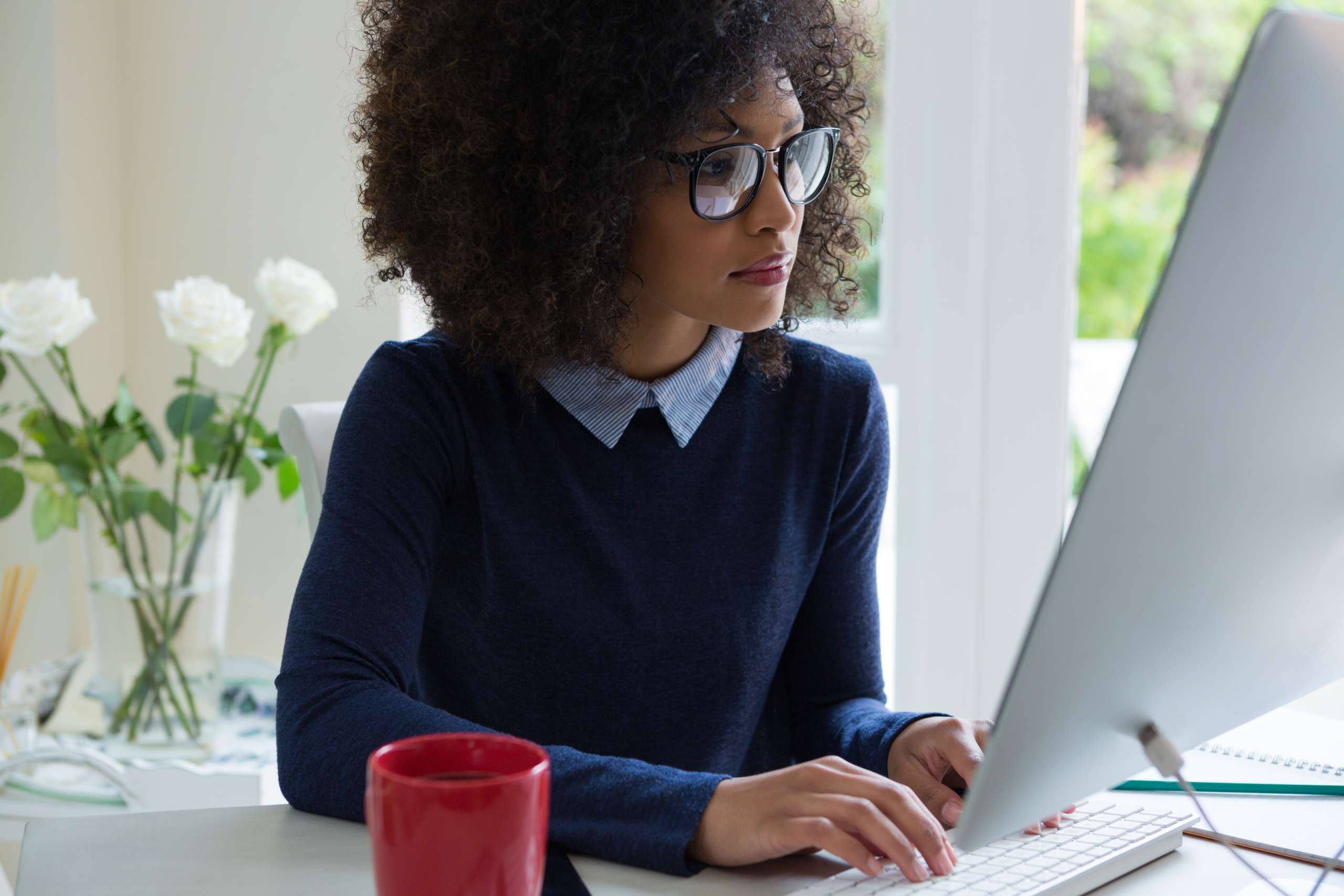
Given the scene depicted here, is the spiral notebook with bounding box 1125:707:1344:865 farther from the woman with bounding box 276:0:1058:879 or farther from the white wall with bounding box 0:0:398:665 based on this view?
the white wall with bounding box 0:0:398:665

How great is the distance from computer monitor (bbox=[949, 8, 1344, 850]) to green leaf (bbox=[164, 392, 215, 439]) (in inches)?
54.0

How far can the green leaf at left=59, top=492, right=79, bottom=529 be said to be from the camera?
1.65 meters

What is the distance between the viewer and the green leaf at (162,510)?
63.9 inches

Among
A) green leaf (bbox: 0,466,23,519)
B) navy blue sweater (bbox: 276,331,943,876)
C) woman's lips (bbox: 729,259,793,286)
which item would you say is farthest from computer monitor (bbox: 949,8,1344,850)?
green leaf (bbox: 0,466,23,519)

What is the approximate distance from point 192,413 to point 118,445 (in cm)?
10

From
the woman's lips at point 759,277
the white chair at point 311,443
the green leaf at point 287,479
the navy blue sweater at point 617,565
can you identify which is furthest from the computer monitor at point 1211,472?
the green leaf at point 287,479

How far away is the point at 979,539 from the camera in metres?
2.13

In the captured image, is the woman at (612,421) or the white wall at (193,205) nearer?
the woman at (612,421)

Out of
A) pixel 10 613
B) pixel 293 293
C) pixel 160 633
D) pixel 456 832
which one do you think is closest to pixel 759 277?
pixel 456 832

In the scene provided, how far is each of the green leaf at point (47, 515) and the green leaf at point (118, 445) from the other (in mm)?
93

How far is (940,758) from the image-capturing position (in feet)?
3.05

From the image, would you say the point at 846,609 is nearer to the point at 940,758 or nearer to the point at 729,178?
the point at 940,758

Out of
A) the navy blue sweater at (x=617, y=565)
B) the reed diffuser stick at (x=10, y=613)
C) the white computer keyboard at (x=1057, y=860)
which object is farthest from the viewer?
the reed diffuser stick at (x=10, y=613)

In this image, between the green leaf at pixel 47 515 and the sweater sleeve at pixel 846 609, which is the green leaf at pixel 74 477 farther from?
the sweater sleeve at pixel 846 609
